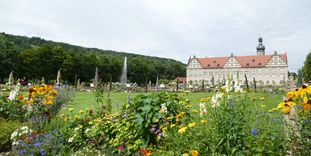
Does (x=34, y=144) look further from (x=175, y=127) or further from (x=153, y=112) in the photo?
(x=175, y=127)

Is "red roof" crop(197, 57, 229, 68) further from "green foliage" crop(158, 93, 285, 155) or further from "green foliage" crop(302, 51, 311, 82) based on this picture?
"green foliage" crop(158, 93, 285, 155)

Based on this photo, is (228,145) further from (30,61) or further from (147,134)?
(30,61)

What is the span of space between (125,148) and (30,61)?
49.8 m

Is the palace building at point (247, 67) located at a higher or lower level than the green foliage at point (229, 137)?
higher

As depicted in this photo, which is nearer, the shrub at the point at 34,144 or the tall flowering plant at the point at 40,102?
the shrub at the point at 34,144

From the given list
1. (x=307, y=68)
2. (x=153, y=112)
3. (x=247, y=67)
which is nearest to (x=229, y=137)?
(x=153, y=112)

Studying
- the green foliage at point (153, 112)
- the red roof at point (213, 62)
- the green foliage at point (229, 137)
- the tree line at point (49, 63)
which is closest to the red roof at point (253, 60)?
the red roof at point (213, 62)

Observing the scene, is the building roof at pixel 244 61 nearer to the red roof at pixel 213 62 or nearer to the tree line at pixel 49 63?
the red roof at pixel 213 62

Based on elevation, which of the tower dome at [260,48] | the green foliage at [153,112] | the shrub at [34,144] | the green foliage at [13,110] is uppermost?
the tower dome at [260,48]

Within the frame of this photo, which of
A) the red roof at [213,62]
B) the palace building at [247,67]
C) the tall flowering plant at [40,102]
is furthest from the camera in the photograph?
the red roof at [213,62]

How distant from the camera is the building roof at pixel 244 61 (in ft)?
213

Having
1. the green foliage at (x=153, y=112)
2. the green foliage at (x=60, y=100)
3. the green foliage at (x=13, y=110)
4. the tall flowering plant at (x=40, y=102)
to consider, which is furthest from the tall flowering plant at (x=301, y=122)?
the green foliage at (x=13, y=110)

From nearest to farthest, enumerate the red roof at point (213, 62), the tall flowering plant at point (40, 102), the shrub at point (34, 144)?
the shrub at point (34, 144) → the tall flowering plant at point (40, 102) → the red roof at point (213, 62)

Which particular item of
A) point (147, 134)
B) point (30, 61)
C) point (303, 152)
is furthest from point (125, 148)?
point (30, 61)
